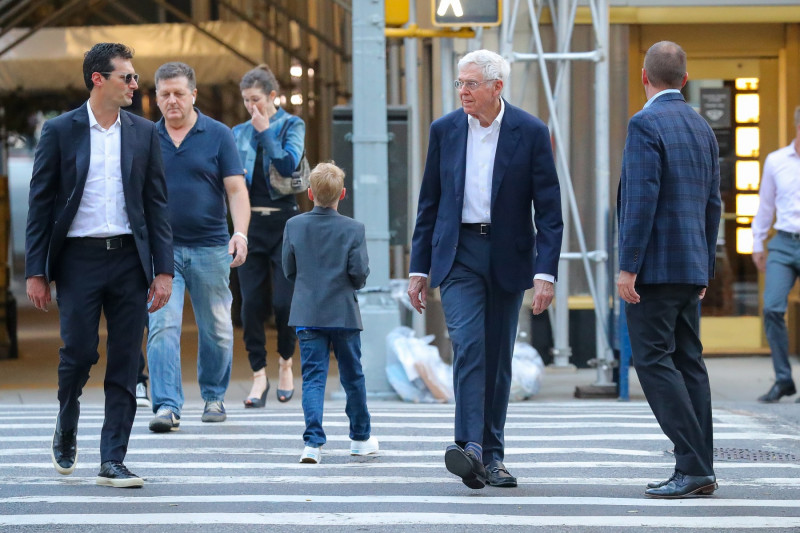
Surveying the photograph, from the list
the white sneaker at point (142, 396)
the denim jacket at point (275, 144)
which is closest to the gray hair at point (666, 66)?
the denim jacket at point (275, 144)

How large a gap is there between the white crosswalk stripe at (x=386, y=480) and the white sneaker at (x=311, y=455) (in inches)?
2.3

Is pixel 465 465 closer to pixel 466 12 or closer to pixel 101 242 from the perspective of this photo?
pixel 101 242

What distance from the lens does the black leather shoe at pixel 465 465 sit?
5539 mm

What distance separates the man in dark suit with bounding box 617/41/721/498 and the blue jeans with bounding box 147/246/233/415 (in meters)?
2.71

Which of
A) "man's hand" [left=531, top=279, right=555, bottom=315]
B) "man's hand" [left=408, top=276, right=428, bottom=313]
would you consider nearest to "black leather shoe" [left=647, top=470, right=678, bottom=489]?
"man's hand" [left=531, top=279, right=555, bottom=315]

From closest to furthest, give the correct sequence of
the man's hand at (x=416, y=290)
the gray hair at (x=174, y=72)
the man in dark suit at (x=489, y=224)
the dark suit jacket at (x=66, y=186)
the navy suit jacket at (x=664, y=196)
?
1. the navy suit jacket at (x=664, y=196)
2. the dark suit jacket at (x=66, y=186)
3. the man in dark suit at (x=489, y=224)
4. the man's hand at (x=416, y=290)
5. the gray hair at (x=174, y=72)

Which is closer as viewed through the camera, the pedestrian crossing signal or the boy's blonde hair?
the boy's blonde hair

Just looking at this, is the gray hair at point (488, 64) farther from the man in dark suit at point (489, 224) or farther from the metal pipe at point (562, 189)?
the metal pipe at point (562, 189)

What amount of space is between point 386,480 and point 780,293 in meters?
4.44

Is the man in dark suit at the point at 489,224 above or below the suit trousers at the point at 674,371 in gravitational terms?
above

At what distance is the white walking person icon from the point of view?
31.9 feet

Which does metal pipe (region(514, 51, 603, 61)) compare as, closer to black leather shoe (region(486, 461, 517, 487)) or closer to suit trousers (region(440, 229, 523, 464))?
suit trousers (region(440, 229, 523, 464))

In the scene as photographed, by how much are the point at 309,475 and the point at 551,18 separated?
631 centimetres

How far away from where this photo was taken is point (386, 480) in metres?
6.12
